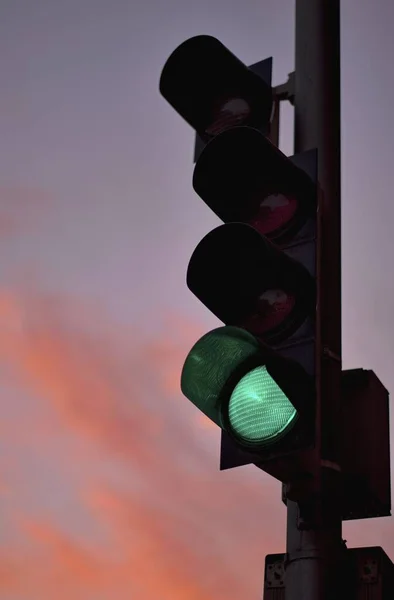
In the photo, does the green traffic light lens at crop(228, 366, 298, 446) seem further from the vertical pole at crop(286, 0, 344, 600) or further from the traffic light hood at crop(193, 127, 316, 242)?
the traffic light hood at crop(193, 127, 316, 242)

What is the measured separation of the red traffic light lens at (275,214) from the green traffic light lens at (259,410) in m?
0.69

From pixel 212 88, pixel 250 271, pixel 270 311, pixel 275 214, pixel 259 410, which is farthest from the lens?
pixel 212 88

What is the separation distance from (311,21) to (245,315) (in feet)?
4.06

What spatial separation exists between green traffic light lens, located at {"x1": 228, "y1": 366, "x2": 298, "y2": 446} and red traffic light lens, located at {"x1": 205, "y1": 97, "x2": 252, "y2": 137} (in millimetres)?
1304

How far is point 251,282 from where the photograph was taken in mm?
3041

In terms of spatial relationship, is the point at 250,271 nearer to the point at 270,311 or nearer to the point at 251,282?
the point at 251,282

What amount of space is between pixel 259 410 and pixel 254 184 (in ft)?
3.12

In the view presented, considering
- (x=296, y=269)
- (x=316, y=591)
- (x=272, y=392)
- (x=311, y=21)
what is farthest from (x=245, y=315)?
(x=311, y=21)

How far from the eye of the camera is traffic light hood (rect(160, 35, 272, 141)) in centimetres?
375

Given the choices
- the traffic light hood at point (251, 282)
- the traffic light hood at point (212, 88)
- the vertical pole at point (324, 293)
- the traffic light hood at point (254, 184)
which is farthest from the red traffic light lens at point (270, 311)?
the traffic light hood at point (212, 88)

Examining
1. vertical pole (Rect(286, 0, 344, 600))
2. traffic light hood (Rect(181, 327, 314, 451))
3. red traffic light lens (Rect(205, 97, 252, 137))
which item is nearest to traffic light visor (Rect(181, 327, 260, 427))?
traffic light hood (Rect(181, 327, 314, 451))

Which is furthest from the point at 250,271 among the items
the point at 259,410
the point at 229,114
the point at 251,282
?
the point at 229,114

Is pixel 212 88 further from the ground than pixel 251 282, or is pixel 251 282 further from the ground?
pixel 212 88

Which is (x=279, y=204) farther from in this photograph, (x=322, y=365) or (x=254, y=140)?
(x=322, y=365)
